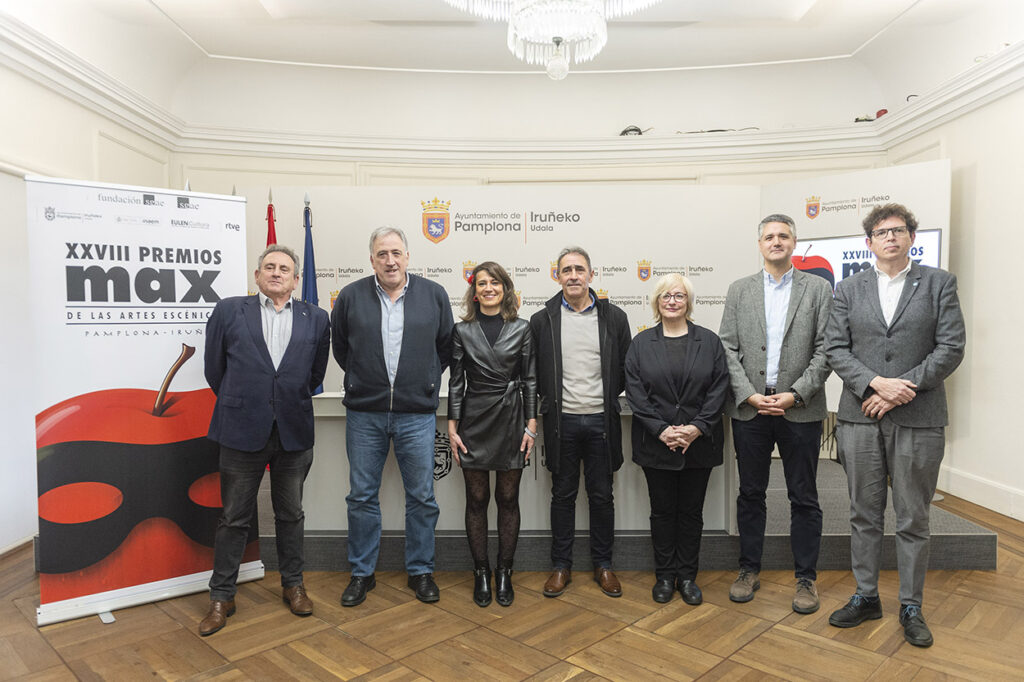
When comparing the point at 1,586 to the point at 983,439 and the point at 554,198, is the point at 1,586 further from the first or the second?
the point at 983,439

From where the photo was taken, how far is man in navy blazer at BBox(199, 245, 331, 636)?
245cm

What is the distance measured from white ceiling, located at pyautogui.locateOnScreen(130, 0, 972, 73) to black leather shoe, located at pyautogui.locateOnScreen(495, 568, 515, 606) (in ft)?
13.3

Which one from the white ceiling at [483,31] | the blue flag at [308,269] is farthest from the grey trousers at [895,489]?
the blue flag at [308,269]

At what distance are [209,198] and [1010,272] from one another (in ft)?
16.1

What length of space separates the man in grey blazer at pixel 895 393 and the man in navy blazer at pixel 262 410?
88.6 inches

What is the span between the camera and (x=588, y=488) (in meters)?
2.73

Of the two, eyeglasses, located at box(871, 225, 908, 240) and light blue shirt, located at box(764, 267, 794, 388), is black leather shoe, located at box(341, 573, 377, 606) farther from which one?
eyeglasses, located at box(871, 225, 908, 240)

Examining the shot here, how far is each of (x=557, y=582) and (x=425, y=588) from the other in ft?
1.98

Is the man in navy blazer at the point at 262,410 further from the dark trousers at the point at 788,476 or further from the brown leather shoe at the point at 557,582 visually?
the dark trousers at the point at 788,476

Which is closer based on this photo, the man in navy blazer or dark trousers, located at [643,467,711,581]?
the man in navy blazer

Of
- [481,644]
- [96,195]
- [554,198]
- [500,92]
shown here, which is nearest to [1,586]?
[96,195]

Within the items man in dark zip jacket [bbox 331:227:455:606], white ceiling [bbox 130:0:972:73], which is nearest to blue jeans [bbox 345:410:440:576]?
man in dark zip jacket [bbox 331:227:455:606]

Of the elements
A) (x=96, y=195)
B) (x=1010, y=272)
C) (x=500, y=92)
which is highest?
(x=500, y=92)

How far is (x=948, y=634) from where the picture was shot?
2.38 meters
